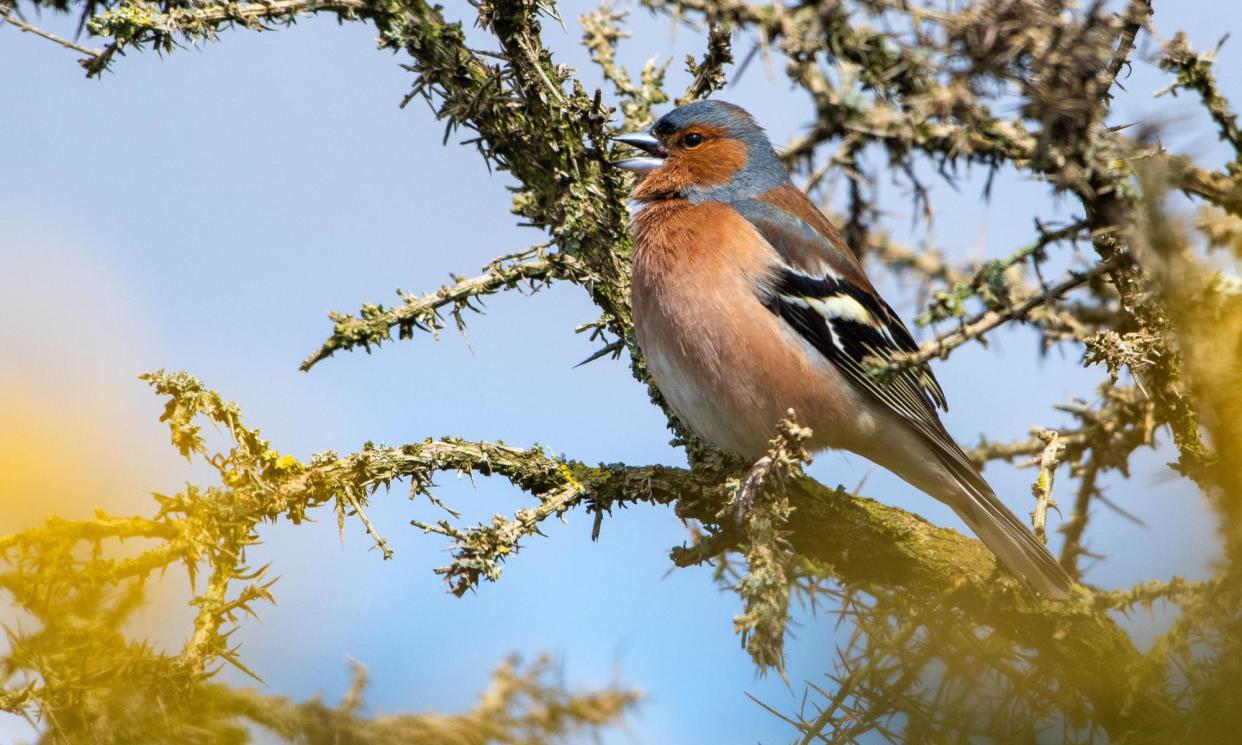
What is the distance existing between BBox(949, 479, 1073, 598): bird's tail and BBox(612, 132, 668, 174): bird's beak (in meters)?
2.31

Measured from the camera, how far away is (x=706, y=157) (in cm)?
634

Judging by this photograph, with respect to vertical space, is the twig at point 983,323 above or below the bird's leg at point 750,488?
below

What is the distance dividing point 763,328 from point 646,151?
124 centimetres

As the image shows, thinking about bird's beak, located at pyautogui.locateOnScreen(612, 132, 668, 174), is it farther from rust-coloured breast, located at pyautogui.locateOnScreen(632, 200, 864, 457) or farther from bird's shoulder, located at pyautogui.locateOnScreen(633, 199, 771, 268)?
rust-coloured breast, located at pyautogui.locateOnScreen(632, 200, 864, 457)

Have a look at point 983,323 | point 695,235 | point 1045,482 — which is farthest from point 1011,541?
point 983,323

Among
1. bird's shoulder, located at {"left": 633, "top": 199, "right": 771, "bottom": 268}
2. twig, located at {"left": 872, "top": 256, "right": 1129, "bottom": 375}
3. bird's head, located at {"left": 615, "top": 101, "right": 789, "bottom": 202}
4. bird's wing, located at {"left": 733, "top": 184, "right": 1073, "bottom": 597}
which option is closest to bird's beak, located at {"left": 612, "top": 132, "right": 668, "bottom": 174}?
bird's head, located at {"left": 615, "top": 101, "right": 789, "bottom": 202}

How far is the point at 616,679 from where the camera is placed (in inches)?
125

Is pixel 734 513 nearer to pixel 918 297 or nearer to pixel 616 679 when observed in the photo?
pixel 616 679

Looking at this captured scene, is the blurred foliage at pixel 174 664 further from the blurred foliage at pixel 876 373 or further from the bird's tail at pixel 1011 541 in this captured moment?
the bird's tail at pixel 1011 541

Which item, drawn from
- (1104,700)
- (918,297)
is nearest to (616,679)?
(1104,700)

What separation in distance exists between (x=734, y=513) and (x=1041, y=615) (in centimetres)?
118

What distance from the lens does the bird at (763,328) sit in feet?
17.2

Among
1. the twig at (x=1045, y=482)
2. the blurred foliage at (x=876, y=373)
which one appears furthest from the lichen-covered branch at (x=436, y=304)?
the twig at (x=1045, y=482)

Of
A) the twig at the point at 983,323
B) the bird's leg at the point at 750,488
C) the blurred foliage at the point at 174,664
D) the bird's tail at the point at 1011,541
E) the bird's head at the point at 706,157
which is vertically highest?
the bird's head at the point at 706,157
